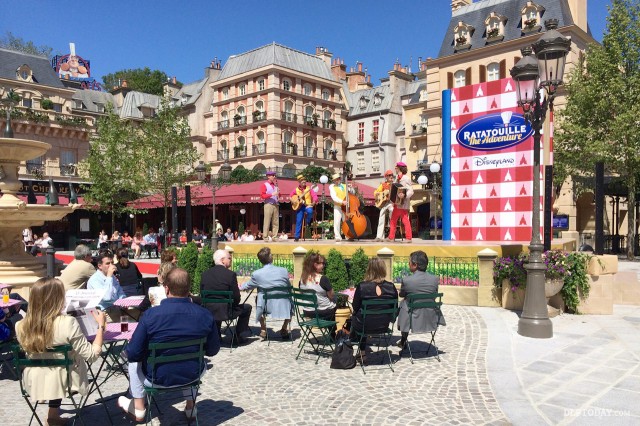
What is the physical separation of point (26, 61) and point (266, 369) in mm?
40212

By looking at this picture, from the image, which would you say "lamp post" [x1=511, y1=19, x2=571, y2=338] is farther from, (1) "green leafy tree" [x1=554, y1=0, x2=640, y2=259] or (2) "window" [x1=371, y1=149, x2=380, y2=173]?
(2) "window" [x1=371, y1=149, x2=380, y2=173]

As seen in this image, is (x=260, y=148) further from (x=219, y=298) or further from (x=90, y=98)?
(x=219, y=298)

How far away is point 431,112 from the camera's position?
118 ft

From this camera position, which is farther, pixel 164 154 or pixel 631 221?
pixel 164 154

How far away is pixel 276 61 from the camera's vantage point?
42.5 m

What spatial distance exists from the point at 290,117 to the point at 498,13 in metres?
18.6

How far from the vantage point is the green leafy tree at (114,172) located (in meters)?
30.8

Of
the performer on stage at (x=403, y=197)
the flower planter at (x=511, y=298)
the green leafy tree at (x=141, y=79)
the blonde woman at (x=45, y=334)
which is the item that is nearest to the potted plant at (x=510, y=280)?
the flower planter at (x=511, y=298)

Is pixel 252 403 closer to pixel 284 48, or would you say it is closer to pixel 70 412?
pixel 70 412

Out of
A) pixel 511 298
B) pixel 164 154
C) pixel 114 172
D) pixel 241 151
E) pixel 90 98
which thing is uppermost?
pixel 90 98

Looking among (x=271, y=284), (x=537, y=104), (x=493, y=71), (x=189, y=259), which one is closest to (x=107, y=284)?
(x=271, y=284)

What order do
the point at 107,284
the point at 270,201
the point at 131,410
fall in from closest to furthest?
the point at 131,410 → the point at 107,284 → the point at 270,201

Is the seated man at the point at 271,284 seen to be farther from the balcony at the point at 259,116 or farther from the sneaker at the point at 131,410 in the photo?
the balcony at the point at 259,116

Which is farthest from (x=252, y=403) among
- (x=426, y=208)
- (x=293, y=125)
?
(x=293, y=125)
